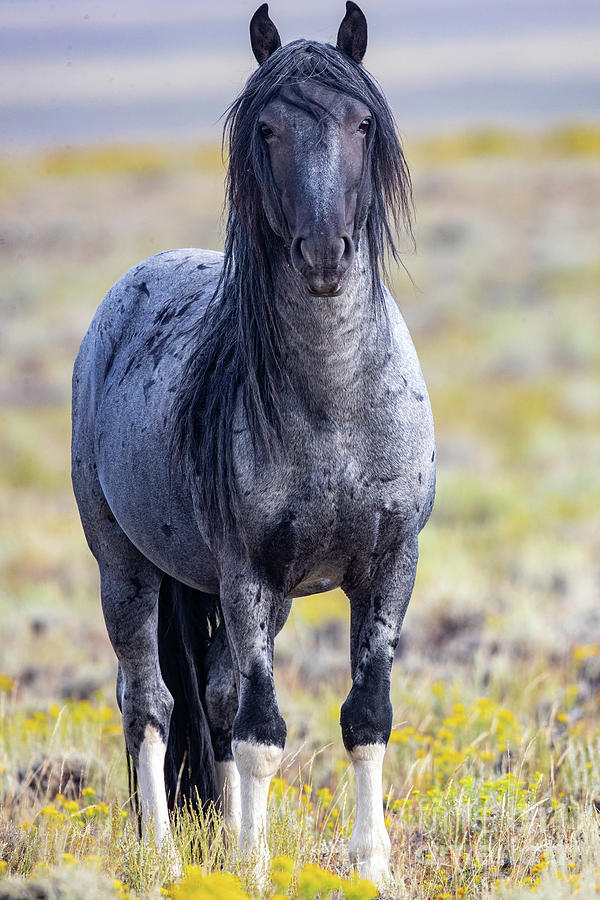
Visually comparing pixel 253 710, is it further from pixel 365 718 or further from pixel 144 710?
pixel 144 710

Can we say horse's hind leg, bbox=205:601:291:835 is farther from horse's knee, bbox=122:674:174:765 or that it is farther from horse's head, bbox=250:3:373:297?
horse's head, bbox=250:3:373:297

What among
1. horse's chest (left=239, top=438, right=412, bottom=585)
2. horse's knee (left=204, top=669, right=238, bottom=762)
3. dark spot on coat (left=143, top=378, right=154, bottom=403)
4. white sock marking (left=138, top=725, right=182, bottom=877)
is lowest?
white sock marking (left=138, top=725, right=182, bottom=877)

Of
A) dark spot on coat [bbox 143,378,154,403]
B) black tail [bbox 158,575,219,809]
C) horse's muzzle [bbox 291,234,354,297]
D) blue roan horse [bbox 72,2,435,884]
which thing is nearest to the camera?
horse's muzzle [bbox 291,234,354,297]

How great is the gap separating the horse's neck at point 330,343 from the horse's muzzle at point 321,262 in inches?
11.8

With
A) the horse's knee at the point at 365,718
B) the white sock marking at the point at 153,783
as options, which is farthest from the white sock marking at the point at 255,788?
the white sock marking at the point at 153,783

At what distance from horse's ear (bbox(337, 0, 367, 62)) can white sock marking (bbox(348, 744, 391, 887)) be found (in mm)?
2016

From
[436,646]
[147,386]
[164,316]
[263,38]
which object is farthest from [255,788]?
[436,646]

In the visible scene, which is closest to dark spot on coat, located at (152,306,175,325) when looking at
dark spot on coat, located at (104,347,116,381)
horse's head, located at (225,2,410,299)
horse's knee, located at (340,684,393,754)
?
dark spot on coat, located at (104,347,116,381)

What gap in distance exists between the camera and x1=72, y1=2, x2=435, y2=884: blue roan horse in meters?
3.16

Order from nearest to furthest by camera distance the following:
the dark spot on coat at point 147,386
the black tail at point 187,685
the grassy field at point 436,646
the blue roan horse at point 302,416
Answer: the blue roan horse at point 302,416 < the grassy field at point 436,646 < the dark spot on coat at point 147,386 < the black tail at point 187,685

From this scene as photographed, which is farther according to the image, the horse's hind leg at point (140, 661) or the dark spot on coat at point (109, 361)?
the dark spot on coat at point (109, 361)

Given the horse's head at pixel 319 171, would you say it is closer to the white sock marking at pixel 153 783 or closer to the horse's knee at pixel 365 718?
the horse's knee at pixel 365 718

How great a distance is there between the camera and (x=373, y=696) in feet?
11.5

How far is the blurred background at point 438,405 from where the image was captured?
697cm
